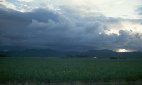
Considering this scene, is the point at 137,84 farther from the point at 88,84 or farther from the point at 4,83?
the point at 4,83

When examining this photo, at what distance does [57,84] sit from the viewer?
99.6 feet

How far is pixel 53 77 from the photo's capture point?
112 feet

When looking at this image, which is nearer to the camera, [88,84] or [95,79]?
[88,84]

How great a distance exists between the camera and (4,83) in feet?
94.9

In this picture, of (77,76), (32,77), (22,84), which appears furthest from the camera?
(77,76)

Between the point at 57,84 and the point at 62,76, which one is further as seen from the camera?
the point at 62,76

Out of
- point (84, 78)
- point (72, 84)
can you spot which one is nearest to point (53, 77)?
point (84, 78)

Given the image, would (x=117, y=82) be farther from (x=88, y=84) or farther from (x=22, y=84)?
(x=22, y=84)

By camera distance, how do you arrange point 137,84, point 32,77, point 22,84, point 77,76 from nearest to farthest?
point 22,84 < point 137,84 < point 32,77 < point 77,76

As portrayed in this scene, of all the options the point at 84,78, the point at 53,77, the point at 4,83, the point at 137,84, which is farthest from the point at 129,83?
the point at 4,83

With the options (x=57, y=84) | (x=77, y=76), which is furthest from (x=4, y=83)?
(x=77, y=76)


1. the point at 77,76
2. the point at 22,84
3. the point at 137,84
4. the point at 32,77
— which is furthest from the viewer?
the point at 77,76

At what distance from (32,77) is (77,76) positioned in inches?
214

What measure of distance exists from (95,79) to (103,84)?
4242 mm
